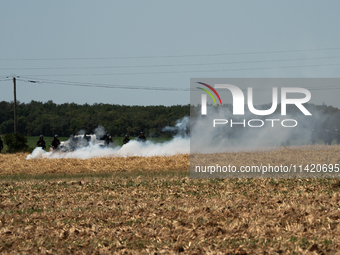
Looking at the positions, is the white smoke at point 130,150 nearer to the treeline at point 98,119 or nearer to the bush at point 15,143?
the bush at point 15,143

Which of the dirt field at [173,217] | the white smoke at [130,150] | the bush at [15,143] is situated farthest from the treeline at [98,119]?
the dirt field at [173,217]

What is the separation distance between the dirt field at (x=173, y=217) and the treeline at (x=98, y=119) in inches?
1284

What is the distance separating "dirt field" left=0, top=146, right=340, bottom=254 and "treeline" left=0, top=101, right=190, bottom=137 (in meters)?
32.6

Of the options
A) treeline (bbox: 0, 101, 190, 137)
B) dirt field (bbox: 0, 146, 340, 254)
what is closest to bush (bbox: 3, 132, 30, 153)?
treeline (bbox: 0, 101, 190, 137)

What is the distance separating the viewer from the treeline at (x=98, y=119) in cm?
5981

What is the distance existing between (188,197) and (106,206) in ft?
9.99

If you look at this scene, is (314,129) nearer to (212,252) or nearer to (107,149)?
(107,149)

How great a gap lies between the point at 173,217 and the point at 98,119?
224 feet

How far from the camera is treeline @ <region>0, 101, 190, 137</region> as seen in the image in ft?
196

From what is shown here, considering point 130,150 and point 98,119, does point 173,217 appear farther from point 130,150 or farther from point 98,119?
point 98,119

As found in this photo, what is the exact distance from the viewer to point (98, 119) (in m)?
76.8


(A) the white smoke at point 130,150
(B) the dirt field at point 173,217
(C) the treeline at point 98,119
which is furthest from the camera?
(C) the treeline at point 98,119

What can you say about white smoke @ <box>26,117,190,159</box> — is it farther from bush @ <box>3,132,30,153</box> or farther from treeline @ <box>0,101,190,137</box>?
treeline @ <box>0,101,190,137</box>

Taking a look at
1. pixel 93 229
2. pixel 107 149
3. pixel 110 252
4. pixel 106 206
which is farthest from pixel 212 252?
pixel 107 149
